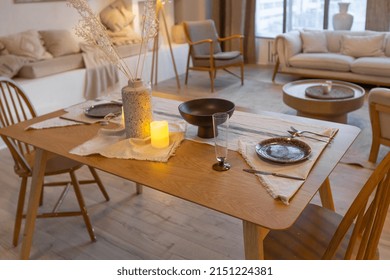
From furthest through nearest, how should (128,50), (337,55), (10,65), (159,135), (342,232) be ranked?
(128,50) < (337,55) < (10,65) < (159,135) < (342,232)

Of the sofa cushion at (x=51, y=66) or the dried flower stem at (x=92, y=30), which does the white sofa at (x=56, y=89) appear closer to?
the sofa cushion at (x=51, y=66)

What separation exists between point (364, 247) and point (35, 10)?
14.5 ft

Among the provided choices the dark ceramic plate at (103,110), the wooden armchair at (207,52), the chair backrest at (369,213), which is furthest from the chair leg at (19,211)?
the wooden armchair at (207,52)

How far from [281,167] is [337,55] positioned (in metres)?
3.94

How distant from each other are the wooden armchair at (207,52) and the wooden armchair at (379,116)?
2426 mm

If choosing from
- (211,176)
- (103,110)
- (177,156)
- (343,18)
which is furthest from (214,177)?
(343,18)

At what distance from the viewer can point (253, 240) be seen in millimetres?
1255

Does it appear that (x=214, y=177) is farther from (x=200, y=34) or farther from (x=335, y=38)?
(x=335, y=38)

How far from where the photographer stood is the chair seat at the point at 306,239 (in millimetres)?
1393

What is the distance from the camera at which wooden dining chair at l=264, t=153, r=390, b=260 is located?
1.16 metres

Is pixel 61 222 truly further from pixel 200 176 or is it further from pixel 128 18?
pixel 128 18

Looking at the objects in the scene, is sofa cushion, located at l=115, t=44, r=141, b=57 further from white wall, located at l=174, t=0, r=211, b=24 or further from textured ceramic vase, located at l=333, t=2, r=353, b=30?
textured ceramic vase, located at l=333, t=2, r=353, b=30

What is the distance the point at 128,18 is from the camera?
5.39 meters
